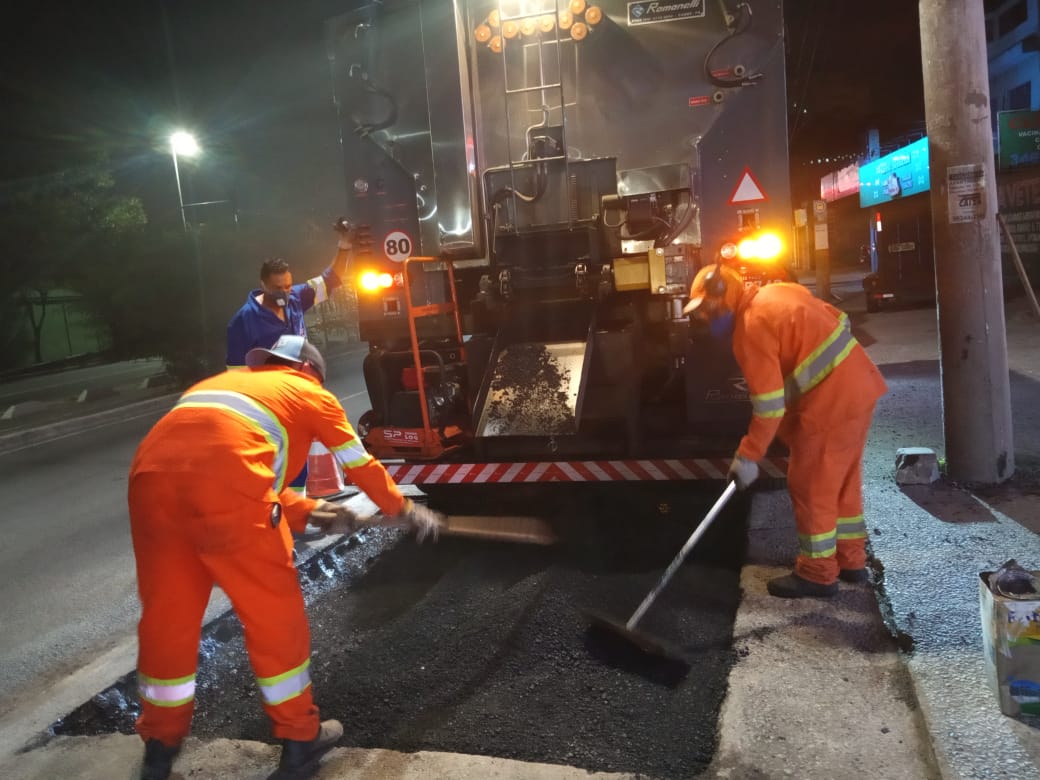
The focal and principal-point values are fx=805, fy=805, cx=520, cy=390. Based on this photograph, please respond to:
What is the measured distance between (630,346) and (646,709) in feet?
7.65

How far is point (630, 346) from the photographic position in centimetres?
477

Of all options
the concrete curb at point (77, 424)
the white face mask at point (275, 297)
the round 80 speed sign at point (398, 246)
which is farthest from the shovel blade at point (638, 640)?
the concrete curb at point (77, 424)

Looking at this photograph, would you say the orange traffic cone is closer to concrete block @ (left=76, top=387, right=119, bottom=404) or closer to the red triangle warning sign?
the red triangle warning sign

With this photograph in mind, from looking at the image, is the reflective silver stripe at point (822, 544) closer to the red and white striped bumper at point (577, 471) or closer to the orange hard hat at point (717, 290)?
the red and white striped bumper at point (577, 471)

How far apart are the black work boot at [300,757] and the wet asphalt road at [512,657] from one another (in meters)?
0.18

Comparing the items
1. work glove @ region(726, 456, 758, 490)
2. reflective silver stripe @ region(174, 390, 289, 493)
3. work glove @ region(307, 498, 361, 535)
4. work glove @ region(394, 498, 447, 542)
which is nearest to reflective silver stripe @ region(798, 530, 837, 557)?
work glove @ region(726, 456, 758, 490)

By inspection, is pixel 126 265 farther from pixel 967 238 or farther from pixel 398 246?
pixel 967 238

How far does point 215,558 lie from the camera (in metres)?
2.52

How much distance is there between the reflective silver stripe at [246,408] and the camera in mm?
2666

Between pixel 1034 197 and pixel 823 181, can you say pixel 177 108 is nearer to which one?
pixel 1034 197

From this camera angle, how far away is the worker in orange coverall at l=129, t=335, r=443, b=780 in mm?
2520

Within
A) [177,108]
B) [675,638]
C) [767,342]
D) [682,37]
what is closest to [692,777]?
[675,638]

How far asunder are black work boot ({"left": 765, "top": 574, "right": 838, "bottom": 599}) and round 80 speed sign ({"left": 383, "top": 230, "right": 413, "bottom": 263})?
10.1 feet

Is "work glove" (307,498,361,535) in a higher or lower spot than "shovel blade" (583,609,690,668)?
higher
